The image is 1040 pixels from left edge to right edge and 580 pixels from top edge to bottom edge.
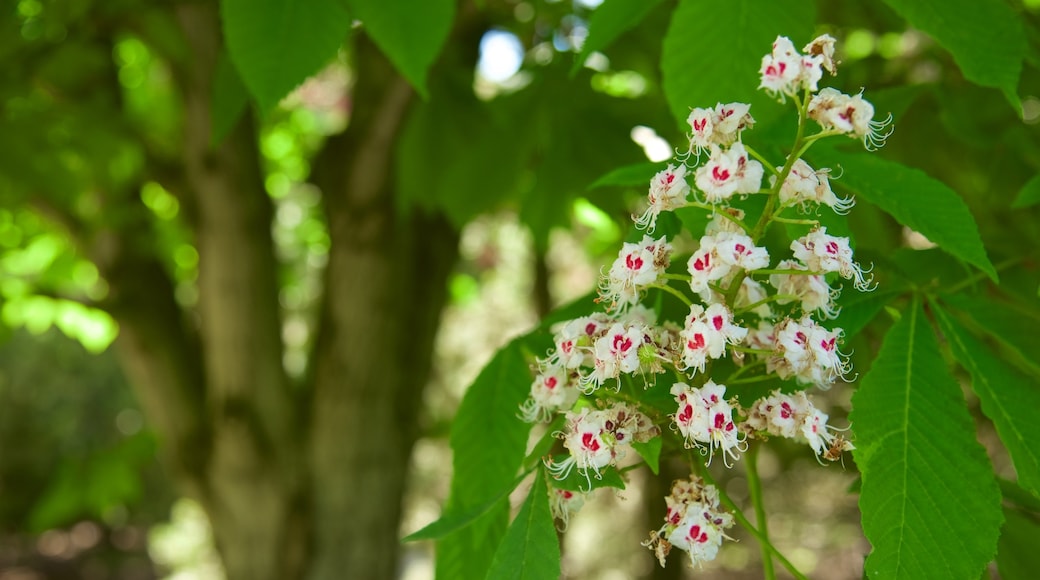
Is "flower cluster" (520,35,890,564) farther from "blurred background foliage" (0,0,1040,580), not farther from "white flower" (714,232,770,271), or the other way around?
"blurred background foliage" (0,0,1040,580)

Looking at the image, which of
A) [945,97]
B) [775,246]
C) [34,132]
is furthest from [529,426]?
[34,132]

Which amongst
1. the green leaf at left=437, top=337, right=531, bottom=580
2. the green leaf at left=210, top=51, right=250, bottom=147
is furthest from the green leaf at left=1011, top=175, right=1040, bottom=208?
the green leaf at left=210, top=51, right=250, bottom=147

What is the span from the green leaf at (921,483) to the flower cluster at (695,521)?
101 mm

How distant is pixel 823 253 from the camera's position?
62cm

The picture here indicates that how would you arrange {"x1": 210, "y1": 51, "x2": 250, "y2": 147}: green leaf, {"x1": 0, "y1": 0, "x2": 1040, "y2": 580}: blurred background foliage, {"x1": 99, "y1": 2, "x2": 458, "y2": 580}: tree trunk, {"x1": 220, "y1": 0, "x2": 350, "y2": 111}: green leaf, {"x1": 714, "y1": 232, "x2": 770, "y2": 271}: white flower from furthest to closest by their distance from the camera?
1. {"x1": 99, "y1": 2, "x2": 458, "y2": 580}: tree trunk
2. {"x1": 0, "y1": 0, "x2": 1040, "y2": 580}: blurred background foliage
3. {"x1": 210, "y1": 51, "x2": 250, "y2": 147}: green leaf
4. {"x1": 220, "y1": 0, "x2": 350, "y2": 111}: green leaf
5. {"x1": 714, "y1": 232, "x2": 770, "y2": 271}: white flower

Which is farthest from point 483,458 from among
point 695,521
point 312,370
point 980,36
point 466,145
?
point 312,370

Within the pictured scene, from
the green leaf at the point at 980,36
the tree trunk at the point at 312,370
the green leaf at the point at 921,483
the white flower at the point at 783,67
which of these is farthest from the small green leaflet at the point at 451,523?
the tree trunk at the point at 312,370

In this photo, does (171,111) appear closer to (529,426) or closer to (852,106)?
(529,426)

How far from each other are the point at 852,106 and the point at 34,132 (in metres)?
1.73

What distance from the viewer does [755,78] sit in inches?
28.6

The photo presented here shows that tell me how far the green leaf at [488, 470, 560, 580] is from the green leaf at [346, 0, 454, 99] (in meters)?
0.43

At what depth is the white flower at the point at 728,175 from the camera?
583mm

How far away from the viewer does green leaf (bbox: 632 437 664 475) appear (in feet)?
1.95

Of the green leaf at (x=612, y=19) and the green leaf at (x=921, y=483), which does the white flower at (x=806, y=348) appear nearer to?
the green leaf at (x=921, y=483)
